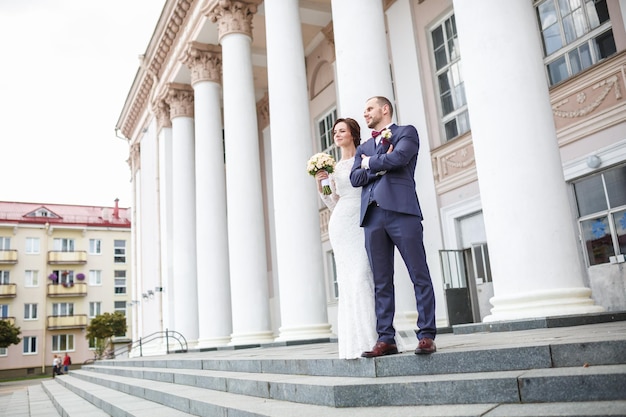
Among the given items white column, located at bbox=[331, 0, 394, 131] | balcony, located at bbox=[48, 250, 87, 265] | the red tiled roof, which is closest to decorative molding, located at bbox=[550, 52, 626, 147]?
white column, located at bbox=[331, 0, 394, 131]

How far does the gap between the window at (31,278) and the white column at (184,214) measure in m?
43.6

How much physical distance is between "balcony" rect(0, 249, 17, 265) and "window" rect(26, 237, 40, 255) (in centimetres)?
170

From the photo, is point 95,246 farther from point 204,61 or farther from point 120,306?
point 204,61

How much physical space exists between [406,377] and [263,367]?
9.14ft

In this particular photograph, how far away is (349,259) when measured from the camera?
15.6 feet

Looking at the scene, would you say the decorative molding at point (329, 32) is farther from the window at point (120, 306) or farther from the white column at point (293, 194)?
the window at point (120, 306)

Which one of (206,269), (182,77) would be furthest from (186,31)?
(206,269)

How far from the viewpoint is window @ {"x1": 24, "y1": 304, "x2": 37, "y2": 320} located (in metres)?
54.9

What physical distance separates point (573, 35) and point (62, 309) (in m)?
56.8

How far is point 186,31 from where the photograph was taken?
59.6 feet

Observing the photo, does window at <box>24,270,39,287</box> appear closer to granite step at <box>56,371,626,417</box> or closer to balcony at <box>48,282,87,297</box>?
balcony at <box>48,282,87,297</box>

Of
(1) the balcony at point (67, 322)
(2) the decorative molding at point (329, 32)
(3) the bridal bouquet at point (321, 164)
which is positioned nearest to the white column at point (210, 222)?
(2) the decorative molding at point (329, 32)

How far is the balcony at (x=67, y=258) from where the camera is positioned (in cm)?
5639

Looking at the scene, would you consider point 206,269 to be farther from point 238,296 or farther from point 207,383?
point 207,383
